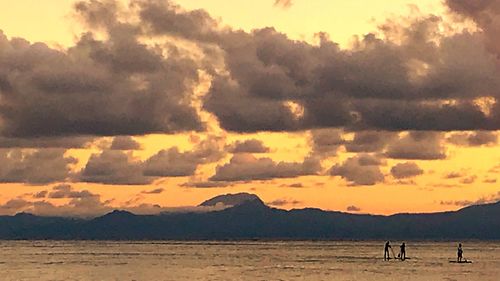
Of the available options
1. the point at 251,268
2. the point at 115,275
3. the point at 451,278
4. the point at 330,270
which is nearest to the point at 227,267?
the point at 251,268

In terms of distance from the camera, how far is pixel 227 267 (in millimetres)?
159500

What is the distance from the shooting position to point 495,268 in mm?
163125

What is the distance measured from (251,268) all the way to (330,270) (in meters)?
11.5

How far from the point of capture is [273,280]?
125 meters

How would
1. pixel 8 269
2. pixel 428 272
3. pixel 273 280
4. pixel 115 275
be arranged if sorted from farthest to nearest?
1. pixel 8 269
2. pixel 428 272
3. pixel 115 275
4. pixel 273 280

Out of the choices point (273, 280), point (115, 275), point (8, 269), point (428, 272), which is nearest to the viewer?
point (273, 280)

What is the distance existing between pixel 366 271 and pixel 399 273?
21.6 feet

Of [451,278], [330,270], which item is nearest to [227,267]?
[330,270]

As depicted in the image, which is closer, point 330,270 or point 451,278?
point 451,278

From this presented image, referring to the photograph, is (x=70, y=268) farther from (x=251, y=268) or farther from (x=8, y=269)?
(x=251, y=268)

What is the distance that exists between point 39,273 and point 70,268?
14.9 m

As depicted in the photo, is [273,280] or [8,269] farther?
[8,269]

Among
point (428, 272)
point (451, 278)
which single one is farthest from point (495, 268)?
point (451, 278)

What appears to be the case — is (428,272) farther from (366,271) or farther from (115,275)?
(115,275)
